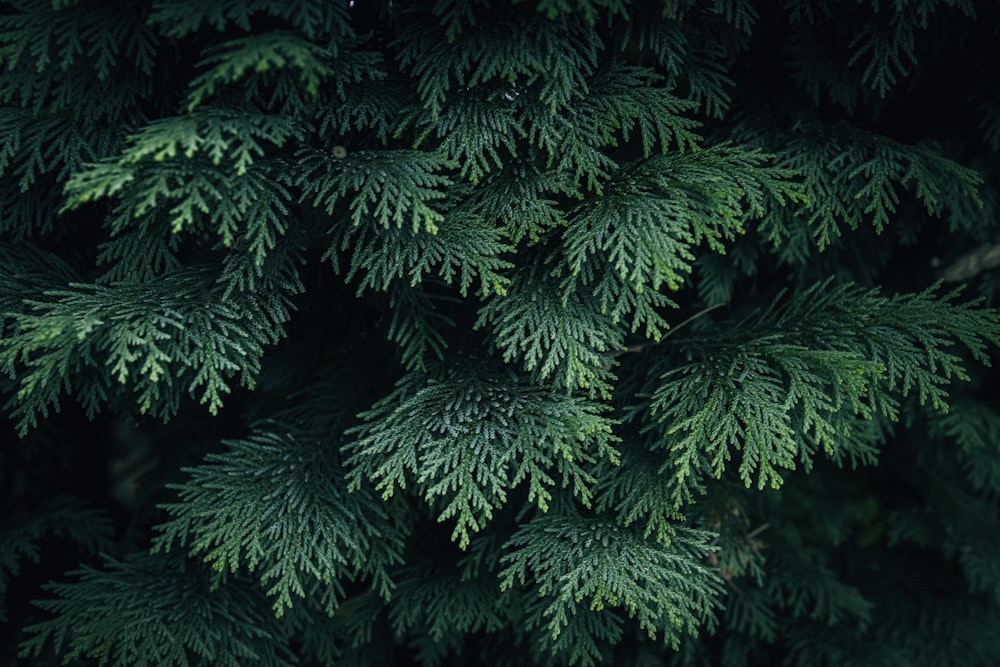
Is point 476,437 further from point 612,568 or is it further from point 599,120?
point 599,120

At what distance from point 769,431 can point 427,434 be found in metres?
0.98

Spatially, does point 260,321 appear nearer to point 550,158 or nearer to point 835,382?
point 550,158

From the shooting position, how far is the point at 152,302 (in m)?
2.14

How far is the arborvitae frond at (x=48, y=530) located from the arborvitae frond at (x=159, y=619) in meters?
0.47

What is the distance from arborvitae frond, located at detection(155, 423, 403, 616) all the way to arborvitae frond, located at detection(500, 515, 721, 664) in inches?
18.6

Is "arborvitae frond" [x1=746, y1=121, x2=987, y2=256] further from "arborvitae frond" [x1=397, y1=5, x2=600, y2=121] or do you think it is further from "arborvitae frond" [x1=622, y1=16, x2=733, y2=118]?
"arborvitae frond" [x1=397, y1=5, x2=600, y2=121]

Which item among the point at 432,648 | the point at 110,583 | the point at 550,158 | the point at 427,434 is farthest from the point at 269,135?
the point at 432,648

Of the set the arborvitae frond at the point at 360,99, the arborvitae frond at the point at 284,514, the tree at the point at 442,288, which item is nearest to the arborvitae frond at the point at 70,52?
the tree at the point at 442,288

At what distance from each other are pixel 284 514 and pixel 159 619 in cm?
54

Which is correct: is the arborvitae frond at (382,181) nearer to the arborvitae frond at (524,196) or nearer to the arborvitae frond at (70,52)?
the arborvitae frond at (524,196)

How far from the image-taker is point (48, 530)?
3150mm

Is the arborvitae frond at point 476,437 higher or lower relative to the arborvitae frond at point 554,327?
→ lower

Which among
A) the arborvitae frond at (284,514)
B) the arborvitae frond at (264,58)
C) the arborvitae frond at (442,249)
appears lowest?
the arborvitae frond at (284,514)

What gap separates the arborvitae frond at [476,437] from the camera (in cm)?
215
